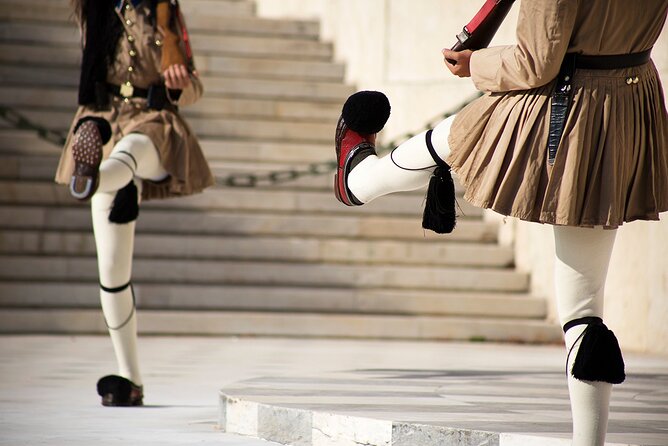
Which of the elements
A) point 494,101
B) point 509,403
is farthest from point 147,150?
point 494,101

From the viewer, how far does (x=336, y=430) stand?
398 centimetres

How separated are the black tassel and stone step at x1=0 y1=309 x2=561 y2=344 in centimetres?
524

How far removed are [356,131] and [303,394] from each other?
4.28ft

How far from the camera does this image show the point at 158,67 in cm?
514

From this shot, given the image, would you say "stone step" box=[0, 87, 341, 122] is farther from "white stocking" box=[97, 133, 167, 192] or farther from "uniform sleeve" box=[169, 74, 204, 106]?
"white stocking" box=[97, 133, 167, 192]

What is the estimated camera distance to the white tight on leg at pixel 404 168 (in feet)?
11.0

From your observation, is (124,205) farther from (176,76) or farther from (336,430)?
(336,430)

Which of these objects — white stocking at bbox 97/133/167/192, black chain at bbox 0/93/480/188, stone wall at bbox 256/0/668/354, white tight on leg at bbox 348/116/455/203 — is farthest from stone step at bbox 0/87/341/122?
white tight on leg at bbox 348/116/455/203

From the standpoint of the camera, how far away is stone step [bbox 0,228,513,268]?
916 centimetres

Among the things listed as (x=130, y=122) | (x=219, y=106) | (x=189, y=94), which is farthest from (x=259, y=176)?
(x=130, y=122)

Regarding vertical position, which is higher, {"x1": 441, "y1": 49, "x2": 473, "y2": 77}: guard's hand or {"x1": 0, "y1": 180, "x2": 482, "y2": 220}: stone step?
{"x1": 441, "y1": 49, "x2": 473, "y2": 77}: guard's hand

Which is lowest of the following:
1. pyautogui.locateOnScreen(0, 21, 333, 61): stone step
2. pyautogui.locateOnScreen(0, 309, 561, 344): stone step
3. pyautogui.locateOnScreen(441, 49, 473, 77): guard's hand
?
pyautogui.locateOnScreen(0, 309, 561, 344): stone step

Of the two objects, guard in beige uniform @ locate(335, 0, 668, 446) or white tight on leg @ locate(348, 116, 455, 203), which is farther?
white tight on leg @ locate(348, 116, 455, 203)

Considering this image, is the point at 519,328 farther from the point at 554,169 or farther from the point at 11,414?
the point at 554,169
